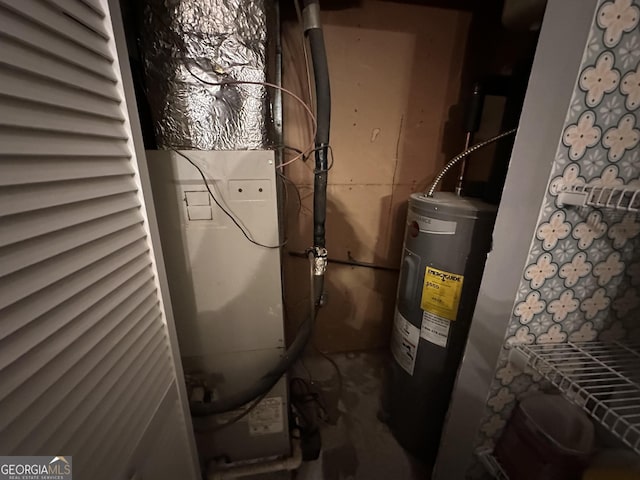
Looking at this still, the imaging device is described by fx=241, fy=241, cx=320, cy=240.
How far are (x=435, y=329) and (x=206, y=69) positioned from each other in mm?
1156

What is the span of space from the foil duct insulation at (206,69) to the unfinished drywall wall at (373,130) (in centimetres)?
48

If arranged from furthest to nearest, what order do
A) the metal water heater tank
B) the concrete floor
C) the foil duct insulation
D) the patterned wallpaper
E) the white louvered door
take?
1. the concrete floor
2. the metal water heater tank
3. the foil duct insulation
4. the patterned wallpaper
5. the white louvered door

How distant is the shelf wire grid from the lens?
0.55 metres

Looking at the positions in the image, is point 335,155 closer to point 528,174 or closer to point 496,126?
point 496,126

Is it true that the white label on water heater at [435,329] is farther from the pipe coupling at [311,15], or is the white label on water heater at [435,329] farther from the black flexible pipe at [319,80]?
the pipe coupling at [311,15]

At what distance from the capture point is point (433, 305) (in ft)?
2.93

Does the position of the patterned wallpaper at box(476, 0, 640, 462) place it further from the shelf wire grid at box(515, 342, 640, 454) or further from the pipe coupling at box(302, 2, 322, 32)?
the pipe coupling at box(302, 2, 322, 32)

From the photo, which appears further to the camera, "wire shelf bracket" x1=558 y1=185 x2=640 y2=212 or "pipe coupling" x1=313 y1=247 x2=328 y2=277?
"pipe coupling" x1=313 y1=247 x2=328 y2=277

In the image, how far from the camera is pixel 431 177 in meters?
1.39

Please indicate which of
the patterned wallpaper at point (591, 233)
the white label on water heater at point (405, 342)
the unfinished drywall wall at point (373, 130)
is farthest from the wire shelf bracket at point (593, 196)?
the unfinished drywall wall at point (373, 130)

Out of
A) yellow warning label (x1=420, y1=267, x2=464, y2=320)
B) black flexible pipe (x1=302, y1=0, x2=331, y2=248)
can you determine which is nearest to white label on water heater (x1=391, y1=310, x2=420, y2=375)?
yellow warning label (x1=420, y1=267, x2=464, y2=320)

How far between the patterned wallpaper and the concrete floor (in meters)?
0.59

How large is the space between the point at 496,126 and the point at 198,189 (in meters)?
1.29

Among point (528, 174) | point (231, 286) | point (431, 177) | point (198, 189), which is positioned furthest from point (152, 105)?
point (431, 177)
